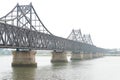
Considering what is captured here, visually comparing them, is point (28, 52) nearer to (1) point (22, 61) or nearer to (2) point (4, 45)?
(1) point (22, 61)

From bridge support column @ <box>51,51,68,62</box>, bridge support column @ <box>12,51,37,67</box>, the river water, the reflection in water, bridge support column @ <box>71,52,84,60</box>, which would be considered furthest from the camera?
bridge support column @ <box>71,52,84,60</box>

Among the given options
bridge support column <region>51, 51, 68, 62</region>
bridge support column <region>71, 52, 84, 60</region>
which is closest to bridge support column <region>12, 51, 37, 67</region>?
bridge support column <region>51, 51, 68, 62</region>

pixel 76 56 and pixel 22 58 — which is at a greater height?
pixel 76 56

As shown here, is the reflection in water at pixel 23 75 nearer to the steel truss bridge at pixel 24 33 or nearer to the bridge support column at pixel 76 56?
the steel truss bridge at pixel 24 33

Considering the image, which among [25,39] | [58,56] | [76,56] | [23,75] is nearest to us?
[23,75]

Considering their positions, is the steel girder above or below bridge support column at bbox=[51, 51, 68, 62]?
above

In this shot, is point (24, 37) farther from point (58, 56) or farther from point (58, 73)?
point (58, 56)

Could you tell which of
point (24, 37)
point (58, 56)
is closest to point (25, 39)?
point (24, 37)

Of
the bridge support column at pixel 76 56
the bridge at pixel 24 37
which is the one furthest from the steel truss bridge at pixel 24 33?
the bridge support column at pixel 76 56

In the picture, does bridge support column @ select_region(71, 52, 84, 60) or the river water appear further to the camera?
bridge support column @ select_region(71, 52, 84, 60)

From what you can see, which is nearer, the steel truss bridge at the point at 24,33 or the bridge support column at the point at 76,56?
the steel truss bridge at the point at 24,33

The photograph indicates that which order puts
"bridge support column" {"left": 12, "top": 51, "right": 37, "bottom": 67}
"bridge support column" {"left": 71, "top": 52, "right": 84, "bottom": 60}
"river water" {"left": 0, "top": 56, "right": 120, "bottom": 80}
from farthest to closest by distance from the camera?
"bridge support column" {"left": 71, "top": 52, "right": 84, "bottom": 60} → "bridge support column" {"left": 12, "top": 51, "right": 37, "bottom": 67} → "river water" {"left": 0, "top": 56, "right": 120, "bottom": 80}

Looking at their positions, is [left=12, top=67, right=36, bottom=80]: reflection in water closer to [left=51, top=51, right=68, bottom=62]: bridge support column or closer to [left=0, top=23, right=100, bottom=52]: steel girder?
[left=0, top=23, right=100, bottom=52]: steel girder

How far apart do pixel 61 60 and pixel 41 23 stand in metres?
34.1
